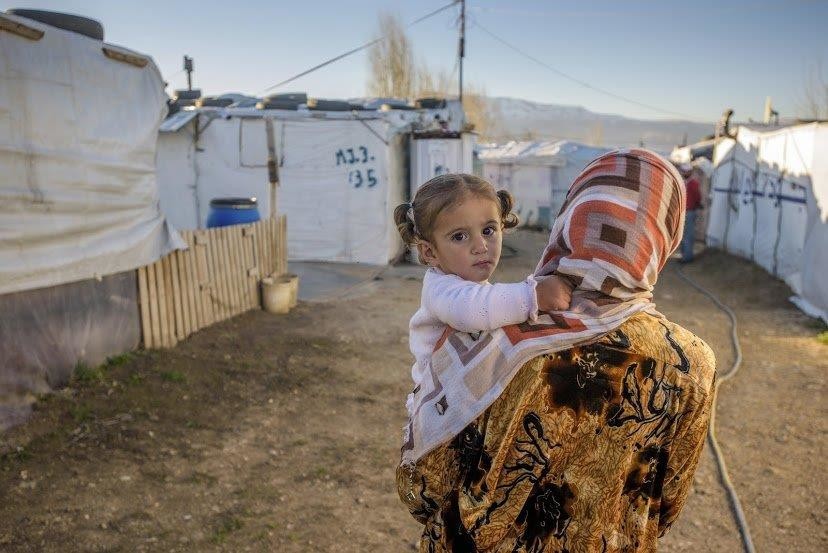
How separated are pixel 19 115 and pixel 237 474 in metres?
3.00

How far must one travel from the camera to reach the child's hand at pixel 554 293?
3.80ft

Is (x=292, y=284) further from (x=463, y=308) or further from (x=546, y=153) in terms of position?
(x=546, y=153)

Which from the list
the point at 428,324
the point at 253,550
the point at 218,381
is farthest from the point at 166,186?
the point at 428,324

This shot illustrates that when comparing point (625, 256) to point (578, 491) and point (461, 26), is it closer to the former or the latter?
point (578, 491)

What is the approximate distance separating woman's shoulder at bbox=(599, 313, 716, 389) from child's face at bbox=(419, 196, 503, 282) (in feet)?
1.16

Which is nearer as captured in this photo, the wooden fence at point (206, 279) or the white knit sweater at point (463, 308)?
the white knit sweater at point (463, 308)

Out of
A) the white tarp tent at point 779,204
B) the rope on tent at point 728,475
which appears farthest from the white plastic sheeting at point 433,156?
the rope on tent at point 728,475

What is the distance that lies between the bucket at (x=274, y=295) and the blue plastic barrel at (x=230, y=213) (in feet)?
2.78

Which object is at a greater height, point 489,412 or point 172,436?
point 489,412

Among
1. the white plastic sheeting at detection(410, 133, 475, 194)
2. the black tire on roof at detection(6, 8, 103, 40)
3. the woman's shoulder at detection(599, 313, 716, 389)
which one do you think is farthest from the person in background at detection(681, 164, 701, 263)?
the woman's shoulder at detection(599, 313, 716, 389)

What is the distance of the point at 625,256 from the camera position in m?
1.11

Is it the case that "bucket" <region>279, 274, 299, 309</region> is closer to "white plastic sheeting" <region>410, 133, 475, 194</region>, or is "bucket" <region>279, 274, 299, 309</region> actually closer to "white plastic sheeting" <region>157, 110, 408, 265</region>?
"white plastic sheeting" <region>157, 110, 408, 265</region>

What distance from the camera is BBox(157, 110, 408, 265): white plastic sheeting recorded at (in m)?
11.4

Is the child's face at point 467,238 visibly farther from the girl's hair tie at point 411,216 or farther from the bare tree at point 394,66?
the bare tree at point 394,66
